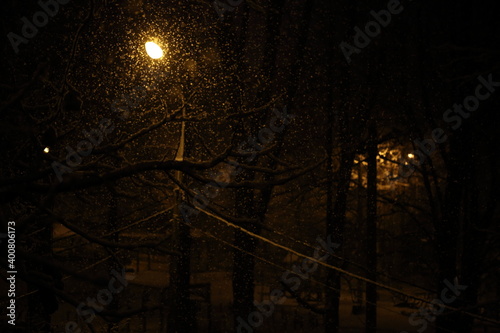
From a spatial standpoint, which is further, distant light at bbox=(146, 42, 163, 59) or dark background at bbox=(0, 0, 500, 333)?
dark background at bbox=(0, 0, 500, 333)

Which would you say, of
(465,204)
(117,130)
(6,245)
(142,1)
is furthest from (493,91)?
(6,245)

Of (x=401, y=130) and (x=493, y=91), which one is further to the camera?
(x=401, y=130)

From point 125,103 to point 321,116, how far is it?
4.83 m

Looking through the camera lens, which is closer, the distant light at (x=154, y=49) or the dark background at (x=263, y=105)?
the distant light at (x=154, y=49)

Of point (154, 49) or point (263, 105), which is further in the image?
point (263, 105)

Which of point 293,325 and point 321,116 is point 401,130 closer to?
point 321,116

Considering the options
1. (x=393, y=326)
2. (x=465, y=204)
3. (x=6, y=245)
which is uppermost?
(x=465, y=204)

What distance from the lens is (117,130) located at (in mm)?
9688

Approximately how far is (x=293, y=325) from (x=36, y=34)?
13126 mm

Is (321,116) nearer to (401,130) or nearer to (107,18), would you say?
(401,130)

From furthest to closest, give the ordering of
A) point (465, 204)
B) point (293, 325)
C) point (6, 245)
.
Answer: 1. point (293, 325)
2. point (465, 204)
3. point (6, 245)

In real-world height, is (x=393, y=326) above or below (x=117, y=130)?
below

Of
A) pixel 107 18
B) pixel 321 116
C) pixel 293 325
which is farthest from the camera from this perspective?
pixel 293 325


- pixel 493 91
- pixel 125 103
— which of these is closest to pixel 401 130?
pixel 493 91
